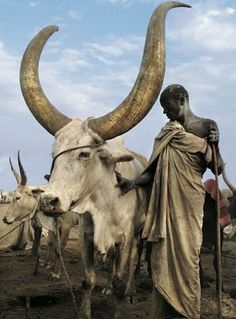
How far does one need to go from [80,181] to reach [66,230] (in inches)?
167

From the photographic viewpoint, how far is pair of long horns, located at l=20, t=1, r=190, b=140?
15.3 feet

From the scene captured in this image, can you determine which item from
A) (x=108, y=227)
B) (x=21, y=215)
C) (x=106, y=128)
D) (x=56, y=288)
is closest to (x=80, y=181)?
(x=106, y=128)

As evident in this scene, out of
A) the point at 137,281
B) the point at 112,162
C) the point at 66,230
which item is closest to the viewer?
the point at 112,162

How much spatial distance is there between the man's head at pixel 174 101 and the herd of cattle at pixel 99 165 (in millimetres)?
168

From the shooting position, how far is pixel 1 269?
9531 millimetres

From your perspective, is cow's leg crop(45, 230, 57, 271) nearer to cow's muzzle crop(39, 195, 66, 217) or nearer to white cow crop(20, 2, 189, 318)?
white cow crop(20, 2, 189, 318)

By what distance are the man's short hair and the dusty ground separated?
1987 millimetres

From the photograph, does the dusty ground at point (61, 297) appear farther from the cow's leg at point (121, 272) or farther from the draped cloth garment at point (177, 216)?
the draped cloth garment at point (177, 216)

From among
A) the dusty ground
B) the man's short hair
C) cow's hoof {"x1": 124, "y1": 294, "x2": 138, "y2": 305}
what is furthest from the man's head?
cow's hoof {"x1": 124, "y1": 294, "x2": 138, "y2": 305}

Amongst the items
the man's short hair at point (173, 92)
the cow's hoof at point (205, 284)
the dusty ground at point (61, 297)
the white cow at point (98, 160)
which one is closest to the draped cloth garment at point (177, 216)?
the man's short hair at point (173, 92)

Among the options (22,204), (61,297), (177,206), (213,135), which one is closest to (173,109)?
(213,135)

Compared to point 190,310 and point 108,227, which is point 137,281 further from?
point 190,310

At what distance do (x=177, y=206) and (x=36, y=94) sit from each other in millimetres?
1782

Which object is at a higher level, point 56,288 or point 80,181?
point 80,181
